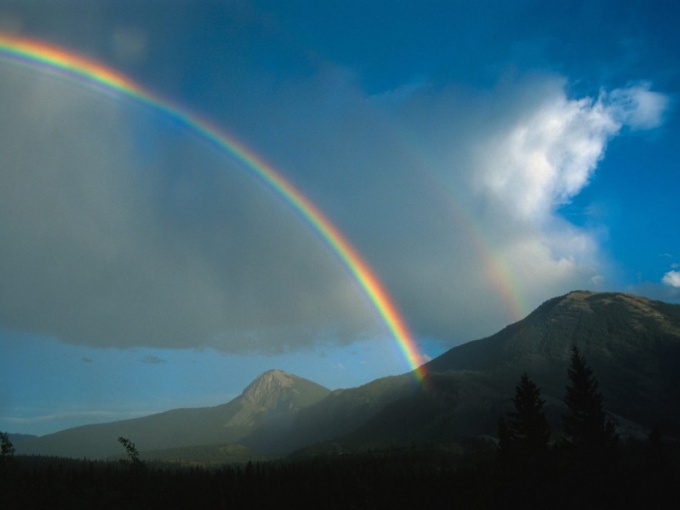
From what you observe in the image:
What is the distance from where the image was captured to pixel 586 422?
79000mm

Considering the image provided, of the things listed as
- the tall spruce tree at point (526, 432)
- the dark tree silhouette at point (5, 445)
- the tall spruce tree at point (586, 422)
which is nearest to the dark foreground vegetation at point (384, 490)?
the tall spruce tree at point (526, 432)

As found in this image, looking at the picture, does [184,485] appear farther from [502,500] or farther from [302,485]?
[502,500]

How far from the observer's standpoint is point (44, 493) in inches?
5650

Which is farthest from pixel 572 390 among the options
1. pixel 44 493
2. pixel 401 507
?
pixel 44 493

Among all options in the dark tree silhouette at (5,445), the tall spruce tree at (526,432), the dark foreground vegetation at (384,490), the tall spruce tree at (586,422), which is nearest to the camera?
the dark foreground vegetation at (384,490)

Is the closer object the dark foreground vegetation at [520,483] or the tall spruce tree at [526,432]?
the dark foreground vegetation at [520,483]

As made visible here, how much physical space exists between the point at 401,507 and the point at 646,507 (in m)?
72.2

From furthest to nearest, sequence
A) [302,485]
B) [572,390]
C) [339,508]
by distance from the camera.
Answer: [302,485] → [339,508] → [572,390]

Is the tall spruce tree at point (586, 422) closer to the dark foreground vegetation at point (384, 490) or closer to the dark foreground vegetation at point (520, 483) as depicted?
the dark foreground vegetation at point (520, 483)

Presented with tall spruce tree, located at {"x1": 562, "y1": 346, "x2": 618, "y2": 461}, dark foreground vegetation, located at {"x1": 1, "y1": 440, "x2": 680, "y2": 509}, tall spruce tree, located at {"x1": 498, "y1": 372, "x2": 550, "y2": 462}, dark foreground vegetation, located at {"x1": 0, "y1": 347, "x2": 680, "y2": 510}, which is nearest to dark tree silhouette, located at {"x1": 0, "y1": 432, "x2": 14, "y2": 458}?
dark foreground vegetation, located at {"x1": 0, "y1": 347, "x2": 680, "y2": 510}

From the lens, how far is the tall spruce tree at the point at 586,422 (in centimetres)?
7675

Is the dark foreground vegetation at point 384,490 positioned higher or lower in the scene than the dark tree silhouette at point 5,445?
lower

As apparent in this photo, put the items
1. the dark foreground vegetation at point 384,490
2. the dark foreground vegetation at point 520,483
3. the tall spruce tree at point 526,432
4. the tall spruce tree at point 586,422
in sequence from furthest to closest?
the tall spruce tree at point 586,422, the tall spruce tree at point 526,432, the dark foreground vegetation at point 520,483, the dark foreground vegetation at point 384,490

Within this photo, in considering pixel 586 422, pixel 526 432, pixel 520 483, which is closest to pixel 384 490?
pixel 586 422
